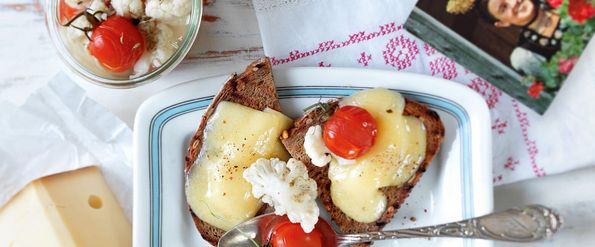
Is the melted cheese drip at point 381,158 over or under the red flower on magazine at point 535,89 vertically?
under

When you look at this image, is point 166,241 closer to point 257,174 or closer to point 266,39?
point 257,174

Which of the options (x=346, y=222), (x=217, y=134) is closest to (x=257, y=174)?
(x=217, y=134)

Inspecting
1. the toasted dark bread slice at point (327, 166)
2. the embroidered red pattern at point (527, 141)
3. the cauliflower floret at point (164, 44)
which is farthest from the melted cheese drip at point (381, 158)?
the cauliflower floret at point (164, 44)

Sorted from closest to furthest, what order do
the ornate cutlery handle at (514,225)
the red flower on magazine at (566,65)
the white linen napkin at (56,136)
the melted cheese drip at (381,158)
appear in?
the ornate cutlery handle at (514,225) < the melted cheese drip at (381,158) < the red flower on magazine at (566,65) < the white linen napkin at (56,136)

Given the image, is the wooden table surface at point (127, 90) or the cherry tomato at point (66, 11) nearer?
the cherry tomato at point (66, 11)

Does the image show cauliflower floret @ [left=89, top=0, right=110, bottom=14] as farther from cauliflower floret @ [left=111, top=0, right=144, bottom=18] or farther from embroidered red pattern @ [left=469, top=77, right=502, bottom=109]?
embroidered red pattern @ [left=469, top=77, right=502, bottom=109]

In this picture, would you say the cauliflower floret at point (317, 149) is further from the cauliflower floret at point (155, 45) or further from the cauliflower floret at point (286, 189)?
the cauliflower floret at point (155, 45)

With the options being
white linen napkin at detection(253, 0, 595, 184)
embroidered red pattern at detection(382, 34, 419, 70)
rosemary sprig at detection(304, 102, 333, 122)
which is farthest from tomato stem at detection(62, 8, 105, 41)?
embroidered red pattern at detection(382, 34, 419, 70)

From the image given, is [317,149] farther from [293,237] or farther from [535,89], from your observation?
[535,89]
